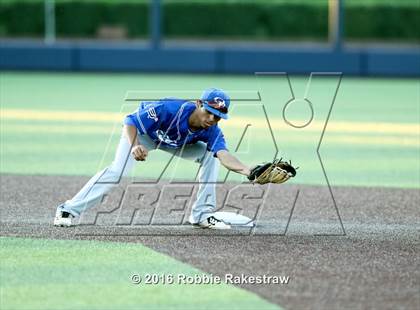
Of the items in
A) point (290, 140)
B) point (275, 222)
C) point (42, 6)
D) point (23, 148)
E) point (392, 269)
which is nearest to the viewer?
point (392, 269)

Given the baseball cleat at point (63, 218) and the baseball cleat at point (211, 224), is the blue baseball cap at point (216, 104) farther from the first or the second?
the baseball cleat at point (63, 218)

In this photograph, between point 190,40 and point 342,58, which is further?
point 190,40

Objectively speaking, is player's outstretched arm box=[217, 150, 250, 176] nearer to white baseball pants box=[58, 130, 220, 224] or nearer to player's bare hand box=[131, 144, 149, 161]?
white baseball pants box=[58, 130, 220, 224]

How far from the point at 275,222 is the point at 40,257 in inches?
97.9

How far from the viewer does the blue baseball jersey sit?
9008 mm

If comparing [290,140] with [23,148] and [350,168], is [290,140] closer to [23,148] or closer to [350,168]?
[350,168]

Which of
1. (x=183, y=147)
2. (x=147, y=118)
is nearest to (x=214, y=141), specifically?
(x=183, y=147)

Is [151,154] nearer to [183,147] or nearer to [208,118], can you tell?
[183,147]

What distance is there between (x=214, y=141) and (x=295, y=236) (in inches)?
38.6

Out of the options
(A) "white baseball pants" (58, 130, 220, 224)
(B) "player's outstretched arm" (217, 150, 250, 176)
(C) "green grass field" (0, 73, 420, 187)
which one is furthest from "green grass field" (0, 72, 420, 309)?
(B) "player's outstretched arm" (217, 150, 250, 176)

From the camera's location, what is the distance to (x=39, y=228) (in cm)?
929

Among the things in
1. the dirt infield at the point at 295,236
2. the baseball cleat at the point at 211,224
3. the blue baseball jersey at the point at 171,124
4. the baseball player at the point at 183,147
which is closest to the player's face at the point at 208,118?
the baseball player at the point at 183,147

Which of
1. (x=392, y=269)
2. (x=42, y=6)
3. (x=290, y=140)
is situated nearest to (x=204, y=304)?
(x=392, y=269)

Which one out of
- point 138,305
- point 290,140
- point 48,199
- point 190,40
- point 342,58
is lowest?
point 138,305
